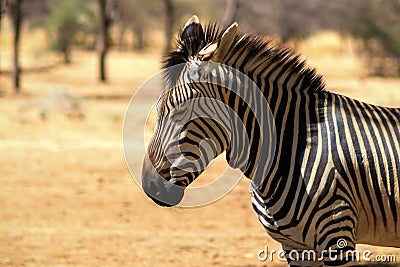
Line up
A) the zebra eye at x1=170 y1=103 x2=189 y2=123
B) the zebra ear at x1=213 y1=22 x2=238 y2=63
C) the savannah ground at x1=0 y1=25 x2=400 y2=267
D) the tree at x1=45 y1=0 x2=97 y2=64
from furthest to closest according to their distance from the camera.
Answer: the tree at x1=45 y1=0 x2=97 y2=64 < the savannah ground at x1=0 y1=25 x2=400 y2=267 < the zebra eye at x1=170 y1=103 x2=189 y2=123 < the zebra ear at x1=213 y1=22 x2=238 y2=63

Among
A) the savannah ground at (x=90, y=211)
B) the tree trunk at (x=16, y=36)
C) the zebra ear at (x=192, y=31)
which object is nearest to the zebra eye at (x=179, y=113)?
the zebra ear at (x=192, y=31)

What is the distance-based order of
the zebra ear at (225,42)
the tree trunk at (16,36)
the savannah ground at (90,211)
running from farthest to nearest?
the tree trunk at (16,36), the savannah ground at (90,211), the zebra ear at (225,42)

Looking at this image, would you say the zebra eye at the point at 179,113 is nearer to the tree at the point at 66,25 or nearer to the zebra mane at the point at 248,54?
the zebra mane at the point at 248,54

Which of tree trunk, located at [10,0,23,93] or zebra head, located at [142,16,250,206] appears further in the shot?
tree trunk, located at [10,0,23,93]

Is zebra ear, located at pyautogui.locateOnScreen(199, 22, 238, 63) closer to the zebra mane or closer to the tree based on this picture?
the zebra mane

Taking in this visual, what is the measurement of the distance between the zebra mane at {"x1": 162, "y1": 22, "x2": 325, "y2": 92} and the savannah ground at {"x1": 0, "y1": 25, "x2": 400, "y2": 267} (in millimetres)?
2667

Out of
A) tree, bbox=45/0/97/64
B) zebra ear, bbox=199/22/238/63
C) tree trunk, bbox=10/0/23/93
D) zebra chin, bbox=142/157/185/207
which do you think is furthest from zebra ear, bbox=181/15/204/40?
tree, bbox=45/0/97/64

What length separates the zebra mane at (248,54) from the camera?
3.69 metres

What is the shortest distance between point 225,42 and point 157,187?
0.84m

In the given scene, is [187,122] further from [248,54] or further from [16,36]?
[16,36]

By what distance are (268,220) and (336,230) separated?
385 millimetres

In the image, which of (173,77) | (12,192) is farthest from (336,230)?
(12,192)

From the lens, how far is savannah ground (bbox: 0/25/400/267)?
6.32 m

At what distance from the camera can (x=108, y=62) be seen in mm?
34969
